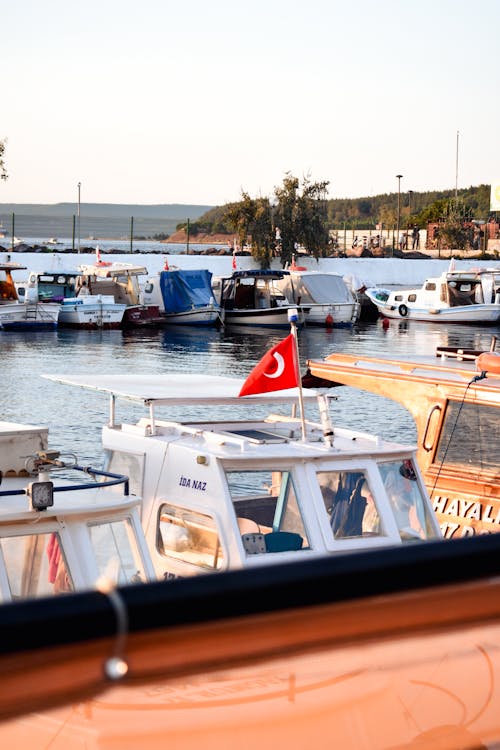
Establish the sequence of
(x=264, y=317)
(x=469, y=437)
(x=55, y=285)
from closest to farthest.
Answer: (x=469, y=437)
(x=55, y=285)
(x=264, y=317)

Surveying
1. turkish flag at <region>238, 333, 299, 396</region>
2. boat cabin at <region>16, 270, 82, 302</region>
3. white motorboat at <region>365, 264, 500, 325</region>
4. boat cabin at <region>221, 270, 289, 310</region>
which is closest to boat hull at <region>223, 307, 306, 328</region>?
boat cabin at <region>221, 270, 289, 310</region>

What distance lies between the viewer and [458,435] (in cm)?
1205

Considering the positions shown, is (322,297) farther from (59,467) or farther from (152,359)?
(59,467)

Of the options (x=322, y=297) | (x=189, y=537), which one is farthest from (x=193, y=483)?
(x=322, y=297)

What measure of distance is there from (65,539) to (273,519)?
309 cm

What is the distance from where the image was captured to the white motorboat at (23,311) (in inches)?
1902

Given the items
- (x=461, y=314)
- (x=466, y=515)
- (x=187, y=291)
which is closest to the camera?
(x=466, y=515)

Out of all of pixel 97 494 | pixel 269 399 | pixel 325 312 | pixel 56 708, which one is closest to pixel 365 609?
pixel 56 708

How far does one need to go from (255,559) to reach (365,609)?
717cm

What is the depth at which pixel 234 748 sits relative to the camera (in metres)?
2.20

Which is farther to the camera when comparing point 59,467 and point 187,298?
point 187,298

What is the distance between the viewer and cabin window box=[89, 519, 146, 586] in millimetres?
7828

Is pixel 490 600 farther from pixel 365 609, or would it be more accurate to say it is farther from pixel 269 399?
pixel 269 399

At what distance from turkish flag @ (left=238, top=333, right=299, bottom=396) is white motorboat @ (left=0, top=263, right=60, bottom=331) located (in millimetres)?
39485
